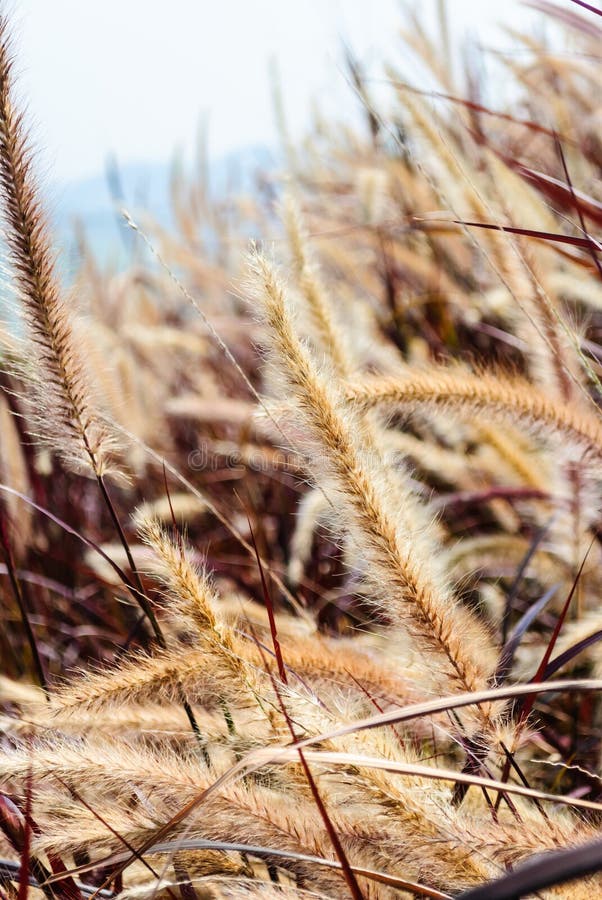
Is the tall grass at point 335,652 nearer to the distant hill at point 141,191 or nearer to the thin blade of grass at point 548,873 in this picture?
the thin blade of grass at point 548,873

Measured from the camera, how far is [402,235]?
336 centimetres

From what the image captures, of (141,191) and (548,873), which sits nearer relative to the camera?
(548,873)

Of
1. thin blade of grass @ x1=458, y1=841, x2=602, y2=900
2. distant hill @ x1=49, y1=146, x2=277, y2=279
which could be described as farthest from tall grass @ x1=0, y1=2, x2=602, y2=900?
distant hill @ x1=49, y1=146, x2=277, y2=279

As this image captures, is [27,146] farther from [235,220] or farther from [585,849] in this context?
[235,220]

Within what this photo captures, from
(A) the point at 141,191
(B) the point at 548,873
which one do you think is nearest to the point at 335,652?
(B) the point at 548,873

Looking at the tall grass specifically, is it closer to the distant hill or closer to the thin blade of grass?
the thin blade of grass

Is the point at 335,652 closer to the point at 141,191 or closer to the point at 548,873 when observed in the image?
the point at 548,873

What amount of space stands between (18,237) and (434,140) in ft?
3.47

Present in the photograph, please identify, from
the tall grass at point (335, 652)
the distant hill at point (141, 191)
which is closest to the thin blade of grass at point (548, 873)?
the tall grass at point (335, 652)

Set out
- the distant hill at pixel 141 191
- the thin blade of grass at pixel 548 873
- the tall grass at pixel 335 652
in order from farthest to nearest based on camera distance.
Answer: the distant hill at pixel 141 191, the tall grass at pixel 335 652, the thin blade of grass at pixel 548 873

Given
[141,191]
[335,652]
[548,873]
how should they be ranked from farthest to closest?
[141,191], [335,652], [548,873]

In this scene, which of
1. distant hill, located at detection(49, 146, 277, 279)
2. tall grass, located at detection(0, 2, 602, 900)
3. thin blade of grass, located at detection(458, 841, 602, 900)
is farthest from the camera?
distant hill, located at detection(49, 146, 277, 279)

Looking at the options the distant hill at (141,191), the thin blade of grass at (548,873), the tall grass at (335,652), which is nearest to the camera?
the thin blade of grass at (548,873)

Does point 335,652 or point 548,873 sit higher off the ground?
point 548,873
